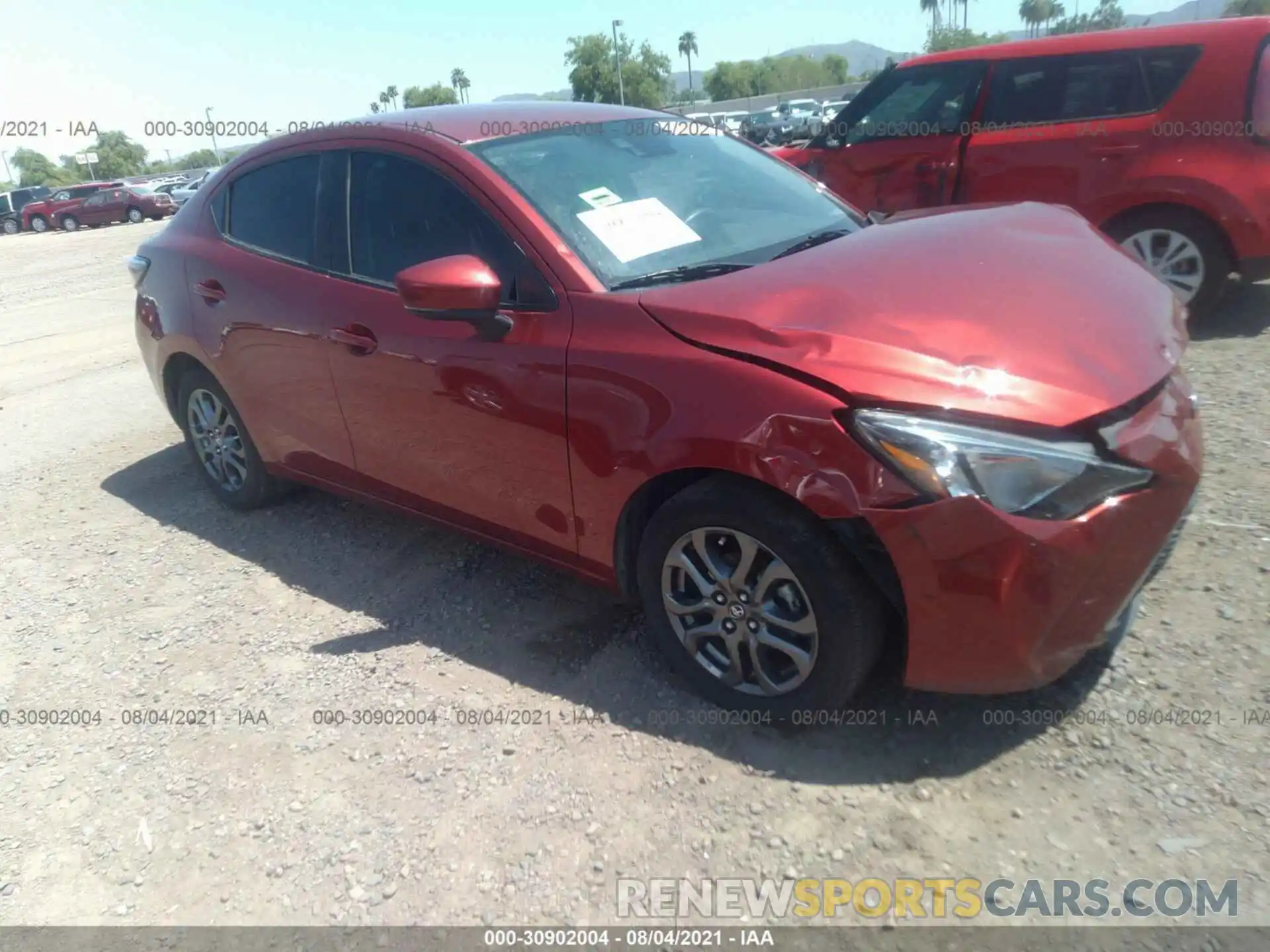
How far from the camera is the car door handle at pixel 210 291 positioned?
4.06m

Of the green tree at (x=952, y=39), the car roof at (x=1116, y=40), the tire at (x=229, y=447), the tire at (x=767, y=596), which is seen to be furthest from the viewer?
the green tree at (x=952, y=39)

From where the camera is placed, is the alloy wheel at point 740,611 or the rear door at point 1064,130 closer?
the alloy wheel at point 740,611

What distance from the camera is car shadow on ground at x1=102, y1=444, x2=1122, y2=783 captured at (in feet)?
8.39

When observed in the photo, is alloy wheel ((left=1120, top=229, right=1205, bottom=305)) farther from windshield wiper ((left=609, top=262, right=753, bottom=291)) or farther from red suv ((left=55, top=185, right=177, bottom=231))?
red suv ((left=55, top=185, right=177, bottom=231))

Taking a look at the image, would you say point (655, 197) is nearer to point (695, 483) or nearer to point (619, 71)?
point (695, 483)

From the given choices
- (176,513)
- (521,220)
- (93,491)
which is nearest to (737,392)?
(521,220)

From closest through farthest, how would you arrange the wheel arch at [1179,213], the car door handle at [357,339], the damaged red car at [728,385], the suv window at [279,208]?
1. the damaged red car at [728,385]
2. the car door handle at [357,339]
3. the suv window at [279,208]
4. the wheel arch at [1179,213]

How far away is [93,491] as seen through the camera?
16.9ft

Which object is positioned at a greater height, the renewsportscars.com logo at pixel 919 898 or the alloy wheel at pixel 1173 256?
the alloy wheel at pixel 1173 256

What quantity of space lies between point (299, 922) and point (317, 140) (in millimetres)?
2906

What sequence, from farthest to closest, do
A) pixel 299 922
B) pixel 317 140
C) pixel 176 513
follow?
pixel 176 513 < pixel 317 140 < pixel 299 922

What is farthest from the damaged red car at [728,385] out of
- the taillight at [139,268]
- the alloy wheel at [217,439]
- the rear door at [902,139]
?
the rear door at [902,139]

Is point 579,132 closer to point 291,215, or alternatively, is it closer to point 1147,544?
point 291,215

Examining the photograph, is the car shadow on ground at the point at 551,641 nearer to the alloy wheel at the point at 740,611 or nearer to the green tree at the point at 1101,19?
the alloy wheel at the point at 740,611
